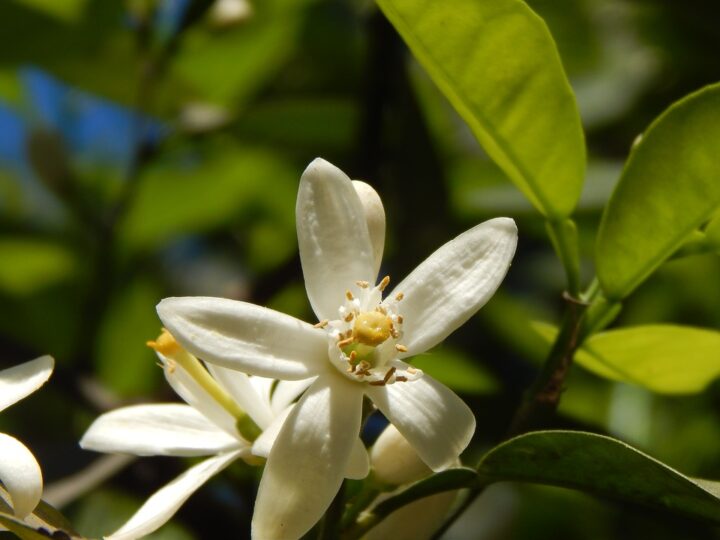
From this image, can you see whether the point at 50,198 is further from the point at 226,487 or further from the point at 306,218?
the point at 306,218

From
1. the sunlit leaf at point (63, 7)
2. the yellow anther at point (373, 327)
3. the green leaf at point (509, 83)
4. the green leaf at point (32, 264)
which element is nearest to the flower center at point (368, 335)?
the yellow anther at point (373, 327)

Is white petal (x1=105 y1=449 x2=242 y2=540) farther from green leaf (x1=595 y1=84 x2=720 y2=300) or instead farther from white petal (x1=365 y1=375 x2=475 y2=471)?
green leaf (x1=595 y1=84 x2=720 y2=300)

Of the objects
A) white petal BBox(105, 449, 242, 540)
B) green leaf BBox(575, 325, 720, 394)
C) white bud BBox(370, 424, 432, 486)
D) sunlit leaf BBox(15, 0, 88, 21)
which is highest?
sunlit leaf BBox(15, 0, 88, 21)

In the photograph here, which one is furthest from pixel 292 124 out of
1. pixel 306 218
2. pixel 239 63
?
pixel 306 218

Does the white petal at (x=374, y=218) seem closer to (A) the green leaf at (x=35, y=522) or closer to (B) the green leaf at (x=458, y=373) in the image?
(A) the green leaf at (x=35, y=522)

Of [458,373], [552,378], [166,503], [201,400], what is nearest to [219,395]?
[201,400]

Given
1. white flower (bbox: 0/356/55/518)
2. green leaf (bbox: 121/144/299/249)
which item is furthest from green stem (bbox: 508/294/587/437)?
green leaf (bbox: 121/144/299/249)
